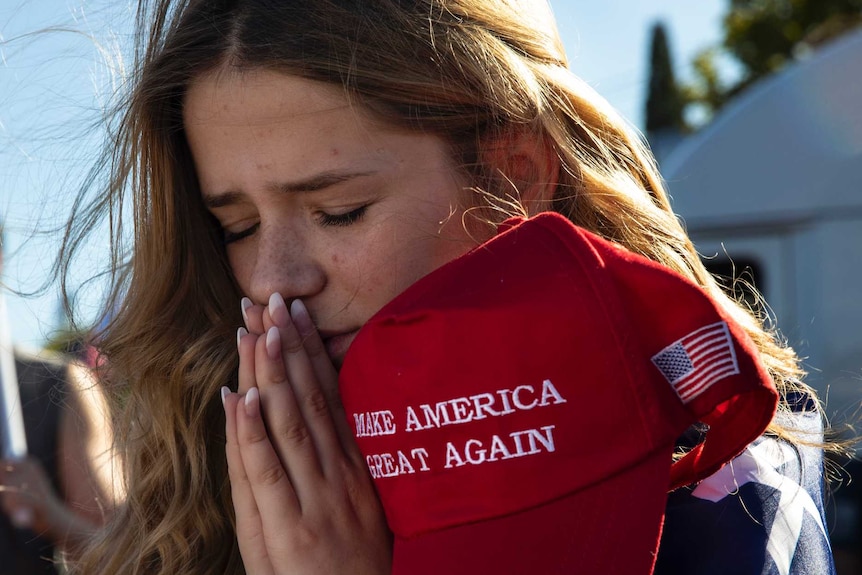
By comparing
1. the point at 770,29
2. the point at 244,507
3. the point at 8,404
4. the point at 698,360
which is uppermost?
the point at 698,360

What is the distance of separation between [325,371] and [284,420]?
0.41ft

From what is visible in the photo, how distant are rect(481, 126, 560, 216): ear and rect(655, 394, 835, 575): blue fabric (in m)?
0.58

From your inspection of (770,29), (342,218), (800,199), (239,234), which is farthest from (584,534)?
(770,29)

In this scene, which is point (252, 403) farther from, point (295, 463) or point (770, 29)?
point (770, 29)

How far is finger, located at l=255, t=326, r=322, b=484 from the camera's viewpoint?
1535 mm

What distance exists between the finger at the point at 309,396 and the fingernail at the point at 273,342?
0.05ft

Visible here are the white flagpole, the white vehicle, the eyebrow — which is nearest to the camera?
the eyebrow

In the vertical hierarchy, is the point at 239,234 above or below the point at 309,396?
above

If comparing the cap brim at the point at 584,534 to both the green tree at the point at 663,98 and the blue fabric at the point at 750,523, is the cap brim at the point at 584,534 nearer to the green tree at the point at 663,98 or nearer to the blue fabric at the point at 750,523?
the blue fabric at the point at 750,523

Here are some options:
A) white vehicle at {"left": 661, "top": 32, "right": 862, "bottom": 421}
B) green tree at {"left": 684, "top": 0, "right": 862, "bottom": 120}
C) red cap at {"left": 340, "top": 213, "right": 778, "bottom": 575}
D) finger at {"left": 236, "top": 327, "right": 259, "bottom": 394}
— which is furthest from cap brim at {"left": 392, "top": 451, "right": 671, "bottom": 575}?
green tree at {"left": 684, "top": 0, "right": 862, "bottom": 120}

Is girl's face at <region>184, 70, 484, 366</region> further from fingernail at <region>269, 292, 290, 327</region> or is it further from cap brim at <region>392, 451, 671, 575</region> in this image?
cap brim at <region>392, 451, 671, 575</region>

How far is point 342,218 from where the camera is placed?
153 cm

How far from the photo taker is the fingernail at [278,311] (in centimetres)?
154

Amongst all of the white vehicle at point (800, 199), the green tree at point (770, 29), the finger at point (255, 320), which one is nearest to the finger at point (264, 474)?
the finger at point (255, 320)
